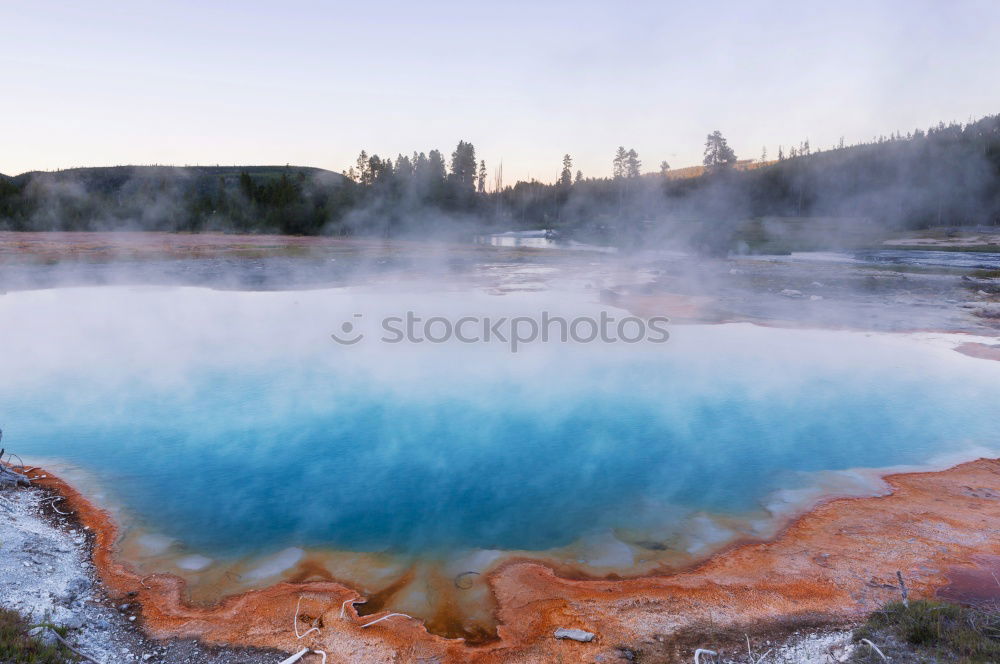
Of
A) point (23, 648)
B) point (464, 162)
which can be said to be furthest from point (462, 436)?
point (464, 162)

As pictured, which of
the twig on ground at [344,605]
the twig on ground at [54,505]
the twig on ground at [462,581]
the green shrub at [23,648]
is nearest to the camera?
the green shrub at [23,648]

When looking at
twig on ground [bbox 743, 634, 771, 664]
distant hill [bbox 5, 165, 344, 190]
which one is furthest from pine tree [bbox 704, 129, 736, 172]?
twig on ground [bbox 743, 634, 771, 664]

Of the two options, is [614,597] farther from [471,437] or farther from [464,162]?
[464,162]

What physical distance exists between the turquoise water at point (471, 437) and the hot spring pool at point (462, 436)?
34 millimetres

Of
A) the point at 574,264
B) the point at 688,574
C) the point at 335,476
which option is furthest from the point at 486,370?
the point at 574,264

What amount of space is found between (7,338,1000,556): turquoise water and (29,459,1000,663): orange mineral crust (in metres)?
0.74

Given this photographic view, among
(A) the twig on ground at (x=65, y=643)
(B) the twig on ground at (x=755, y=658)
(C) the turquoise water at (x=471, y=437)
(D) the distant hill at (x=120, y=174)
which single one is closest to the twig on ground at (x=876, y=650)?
(B) the twig on ground at (x=755, y=658)

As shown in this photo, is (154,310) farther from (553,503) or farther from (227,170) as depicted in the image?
(227,170)

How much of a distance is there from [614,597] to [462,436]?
352 cm

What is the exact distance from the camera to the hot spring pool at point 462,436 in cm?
521

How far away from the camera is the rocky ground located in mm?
3527

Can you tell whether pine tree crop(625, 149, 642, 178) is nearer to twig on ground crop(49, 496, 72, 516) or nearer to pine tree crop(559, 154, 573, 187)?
pine tree crop(559, 154, 573, 187)

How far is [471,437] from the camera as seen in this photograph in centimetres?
741

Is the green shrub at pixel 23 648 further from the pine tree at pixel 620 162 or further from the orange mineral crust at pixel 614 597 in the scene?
the pine tree at pixel 620 162
